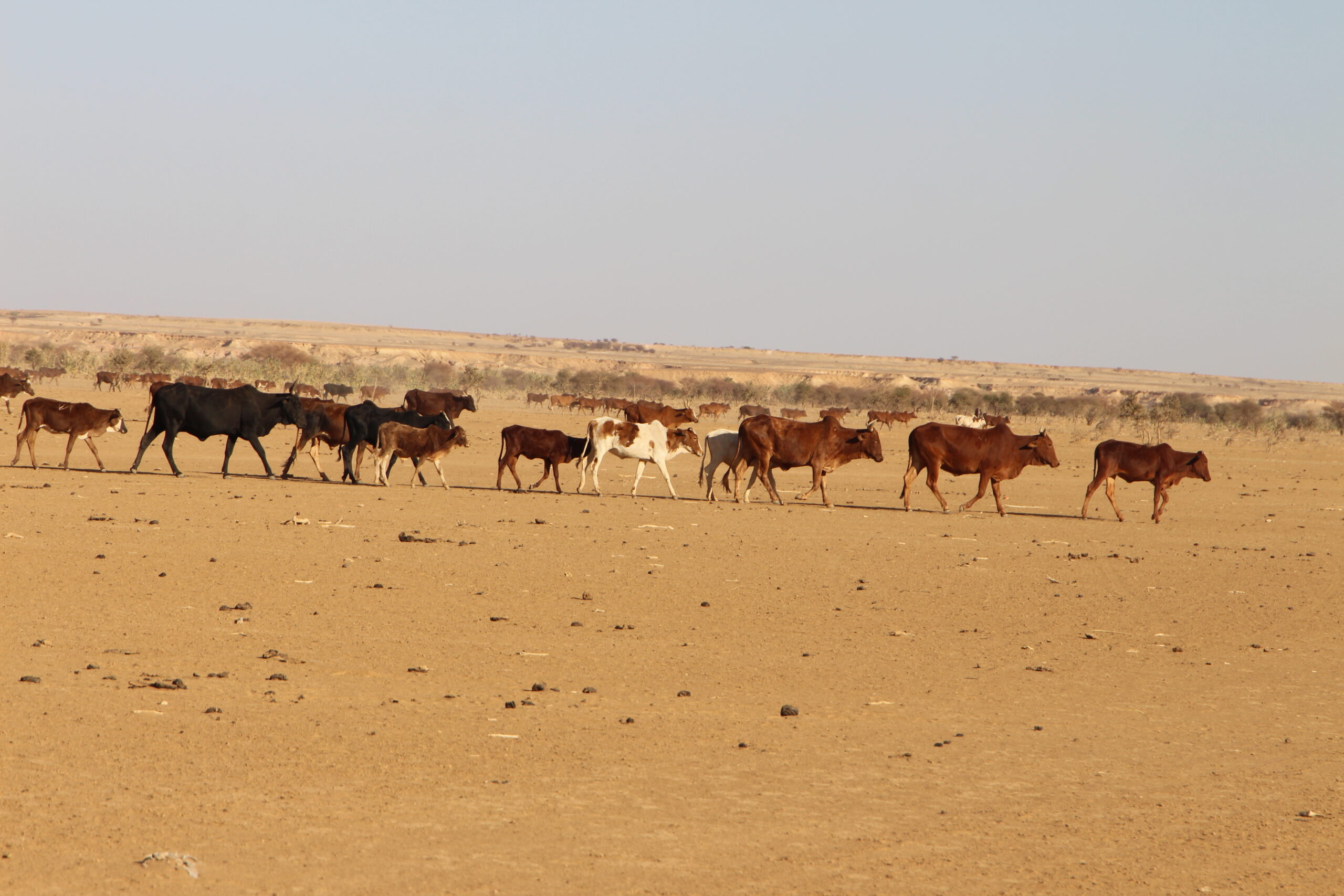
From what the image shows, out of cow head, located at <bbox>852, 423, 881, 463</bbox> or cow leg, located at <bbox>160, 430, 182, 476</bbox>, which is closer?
cow leg, located at <bbox>160, 430, 182, 476</bbox>

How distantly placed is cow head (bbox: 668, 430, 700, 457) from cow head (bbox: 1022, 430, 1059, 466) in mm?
5287

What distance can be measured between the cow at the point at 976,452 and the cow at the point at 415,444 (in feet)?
24.0

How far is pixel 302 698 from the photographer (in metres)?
8.09

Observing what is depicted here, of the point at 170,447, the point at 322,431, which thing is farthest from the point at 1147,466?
the point at 170,447

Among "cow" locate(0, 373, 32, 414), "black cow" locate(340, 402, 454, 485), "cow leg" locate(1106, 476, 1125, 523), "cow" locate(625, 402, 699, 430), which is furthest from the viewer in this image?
"cow" locate(0, 373, 32, 414)

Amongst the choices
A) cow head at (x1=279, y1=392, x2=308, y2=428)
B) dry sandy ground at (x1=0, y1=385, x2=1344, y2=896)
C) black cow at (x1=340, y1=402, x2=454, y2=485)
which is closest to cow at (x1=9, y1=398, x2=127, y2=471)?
cow head at (x1=279, y1=392, x2=308, y2=428)

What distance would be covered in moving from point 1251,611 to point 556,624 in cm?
665

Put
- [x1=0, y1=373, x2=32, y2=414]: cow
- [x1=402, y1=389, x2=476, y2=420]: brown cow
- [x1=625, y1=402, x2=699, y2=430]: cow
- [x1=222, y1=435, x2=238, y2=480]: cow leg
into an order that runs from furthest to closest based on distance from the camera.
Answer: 1. [x1=0, y1=373, x2=32, y2=414]: cow
2. [x1=402, y1=389, x2=476, y2=420]: brown cow
3. [x1=625, y1=402, x2=699, y2=430]: cow
4. [x1=222, y1=435, x2=238, y2=480]: cow leg

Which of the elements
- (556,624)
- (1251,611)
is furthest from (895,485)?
(556,624)

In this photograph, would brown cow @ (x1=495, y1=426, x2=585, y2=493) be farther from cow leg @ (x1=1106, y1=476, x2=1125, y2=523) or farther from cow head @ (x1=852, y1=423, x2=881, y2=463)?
cow leg @ (x1=1106, y1=476, x2=1125, y2=523)

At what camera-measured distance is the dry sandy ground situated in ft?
18.3

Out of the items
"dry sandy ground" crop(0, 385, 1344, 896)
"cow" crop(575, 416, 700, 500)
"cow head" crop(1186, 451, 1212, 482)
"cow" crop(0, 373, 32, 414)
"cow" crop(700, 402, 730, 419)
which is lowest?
"cow" crop(700, 402, 730, 419)

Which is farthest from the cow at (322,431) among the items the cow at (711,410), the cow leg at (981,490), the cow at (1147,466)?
the cow at (711,410)

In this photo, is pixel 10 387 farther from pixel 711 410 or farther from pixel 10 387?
pixel 711 410
